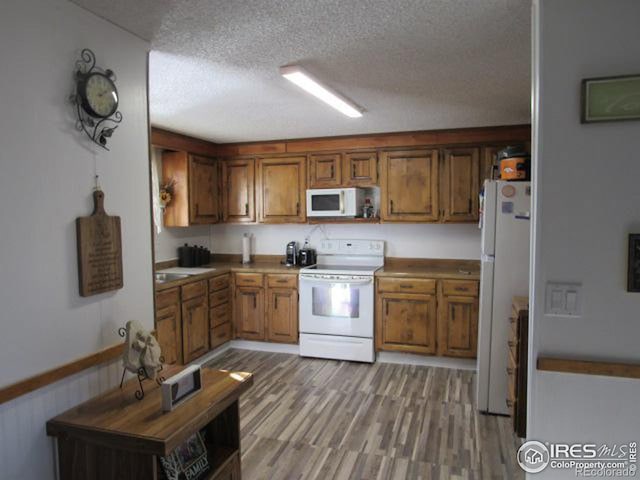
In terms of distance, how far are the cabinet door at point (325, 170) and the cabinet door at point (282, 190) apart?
0.35 ft

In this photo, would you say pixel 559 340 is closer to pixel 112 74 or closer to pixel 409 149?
pixel 112 74

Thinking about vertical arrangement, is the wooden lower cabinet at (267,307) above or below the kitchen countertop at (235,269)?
below

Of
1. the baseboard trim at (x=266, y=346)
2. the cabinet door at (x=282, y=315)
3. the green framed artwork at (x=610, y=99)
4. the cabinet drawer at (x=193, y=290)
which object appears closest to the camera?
the green framed artwork at (x=610, y=99)

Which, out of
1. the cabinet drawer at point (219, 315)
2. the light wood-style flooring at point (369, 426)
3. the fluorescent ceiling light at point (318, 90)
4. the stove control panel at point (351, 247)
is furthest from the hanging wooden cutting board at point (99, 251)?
the stove control panel at point (351, 247)

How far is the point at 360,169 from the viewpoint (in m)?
4.57

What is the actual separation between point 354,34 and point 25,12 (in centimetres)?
130

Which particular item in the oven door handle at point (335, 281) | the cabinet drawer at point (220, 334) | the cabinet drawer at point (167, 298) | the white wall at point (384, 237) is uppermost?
the white wall at point (384, 237)

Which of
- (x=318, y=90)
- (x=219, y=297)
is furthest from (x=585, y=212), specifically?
(x=219, y=297)

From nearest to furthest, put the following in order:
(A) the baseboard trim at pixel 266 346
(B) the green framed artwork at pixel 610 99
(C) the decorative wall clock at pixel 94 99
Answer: (B) the green framed artwork at pixel 610 99 → (C) the decorative wall clock at pixel 94 99 → (A) the baseboard trim at pixel 266 346

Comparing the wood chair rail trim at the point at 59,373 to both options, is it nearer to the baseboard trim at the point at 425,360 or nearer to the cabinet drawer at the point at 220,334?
the cabinet drawer at the point at 220,334

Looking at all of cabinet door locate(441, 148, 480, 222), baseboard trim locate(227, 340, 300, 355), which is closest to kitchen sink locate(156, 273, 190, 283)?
baseboard trim locate(227, 340, 300, 355)

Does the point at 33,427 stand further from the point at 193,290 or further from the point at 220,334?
the point at 220,334

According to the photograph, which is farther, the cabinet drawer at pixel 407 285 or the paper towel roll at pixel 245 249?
the paper towel roll at pixel 245 249

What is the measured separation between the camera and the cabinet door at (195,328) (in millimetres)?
4000
